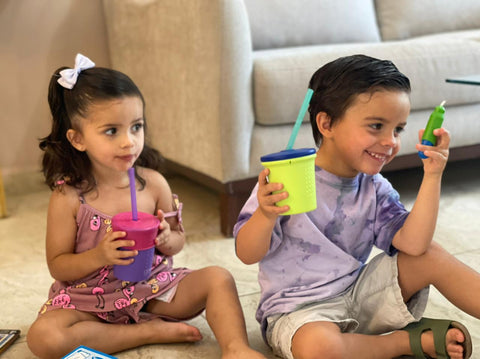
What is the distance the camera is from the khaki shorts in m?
1.16

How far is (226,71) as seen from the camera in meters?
1.80

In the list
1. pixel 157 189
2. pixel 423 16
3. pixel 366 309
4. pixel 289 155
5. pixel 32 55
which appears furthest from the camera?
pixel 423 16

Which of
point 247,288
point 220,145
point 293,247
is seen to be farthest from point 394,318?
point 220,145

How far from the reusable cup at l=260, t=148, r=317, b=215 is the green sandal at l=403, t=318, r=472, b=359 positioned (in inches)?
13.7

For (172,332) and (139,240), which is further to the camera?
(172,332)

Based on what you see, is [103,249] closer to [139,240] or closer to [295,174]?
[139,240]

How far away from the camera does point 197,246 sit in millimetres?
1886

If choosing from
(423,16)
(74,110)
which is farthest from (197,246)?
(423,16)

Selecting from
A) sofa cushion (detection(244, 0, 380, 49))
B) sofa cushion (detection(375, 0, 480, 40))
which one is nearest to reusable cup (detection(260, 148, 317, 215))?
sofa cushion (detection(244, 0, 380, 49))

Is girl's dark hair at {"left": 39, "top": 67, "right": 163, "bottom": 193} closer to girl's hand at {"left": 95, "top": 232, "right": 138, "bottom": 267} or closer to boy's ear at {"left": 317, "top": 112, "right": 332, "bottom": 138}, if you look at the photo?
girl's hand at {"left": 95, "top": 232, "right": 138, "bottom": 267}

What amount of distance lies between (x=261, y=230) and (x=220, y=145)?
773 millimetres

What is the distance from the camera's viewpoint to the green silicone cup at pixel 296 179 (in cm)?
100

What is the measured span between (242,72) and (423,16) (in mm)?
1357

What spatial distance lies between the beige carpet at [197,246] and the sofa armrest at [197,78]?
8.6 inches
